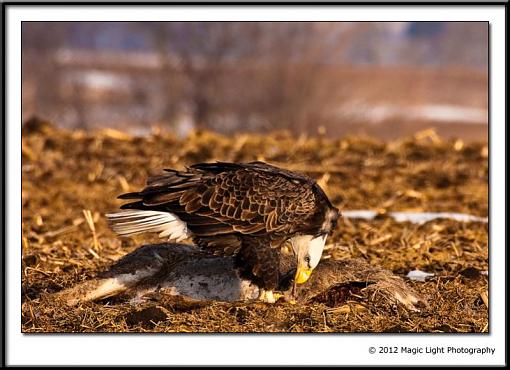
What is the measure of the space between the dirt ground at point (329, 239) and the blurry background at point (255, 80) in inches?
326

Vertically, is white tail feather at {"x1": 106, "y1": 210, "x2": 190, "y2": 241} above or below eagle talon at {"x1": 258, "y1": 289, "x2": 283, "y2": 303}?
above

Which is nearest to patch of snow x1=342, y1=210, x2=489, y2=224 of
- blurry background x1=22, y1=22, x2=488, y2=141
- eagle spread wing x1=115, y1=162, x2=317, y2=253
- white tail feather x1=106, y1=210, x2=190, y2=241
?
eagle spread wing x1=115, y1=162, x2=317, y2=253

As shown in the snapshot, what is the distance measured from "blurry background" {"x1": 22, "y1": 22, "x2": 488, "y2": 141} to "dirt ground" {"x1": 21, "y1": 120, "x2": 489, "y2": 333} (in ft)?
27.2

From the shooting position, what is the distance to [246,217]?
241 inches

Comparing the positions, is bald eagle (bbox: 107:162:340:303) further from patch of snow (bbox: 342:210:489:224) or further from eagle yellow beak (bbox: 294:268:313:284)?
patch of snow (bbox: 342:210:489:224)

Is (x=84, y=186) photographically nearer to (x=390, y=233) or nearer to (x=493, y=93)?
(x=390, y=233)

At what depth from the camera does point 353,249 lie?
26.1 ft

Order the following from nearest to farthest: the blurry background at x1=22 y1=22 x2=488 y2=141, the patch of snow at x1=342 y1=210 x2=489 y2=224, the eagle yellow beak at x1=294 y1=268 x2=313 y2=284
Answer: the eagle yellow beak at x1=294 y1=268 x2=313 y2=284, the patch of snow at x1=342 y1=210 x2=489 y2=224, the blurry background at x1=22 y1=22 x2=488 y2=141

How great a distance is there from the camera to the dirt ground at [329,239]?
6098mm

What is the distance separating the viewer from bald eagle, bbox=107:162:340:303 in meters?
6.13

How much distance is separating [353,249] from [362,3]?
7.50ft

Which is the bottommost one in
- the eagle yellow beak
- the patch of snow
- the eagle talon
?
the eagle talon

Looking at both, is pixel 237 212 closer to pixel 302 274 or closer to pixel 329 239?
pixel 302 274

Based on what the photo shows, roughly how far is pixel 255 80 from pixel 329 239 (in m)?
15.4
